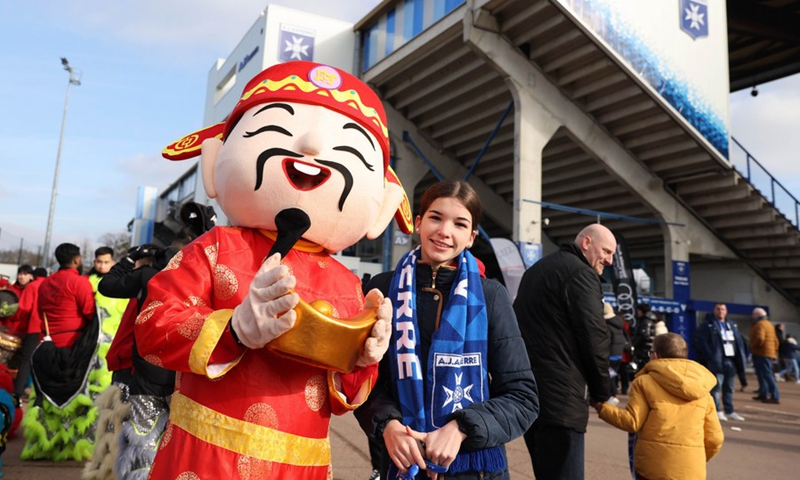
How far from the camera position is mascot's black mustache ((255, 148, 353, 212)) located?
1818 mm

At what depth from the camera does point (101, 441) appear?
357 centimetres

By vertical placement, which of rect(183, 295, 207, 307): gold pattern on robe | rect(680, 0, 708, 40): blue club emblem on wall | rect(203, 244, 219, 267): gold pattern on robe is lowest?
rect(183, 295, 207, 307): gold pattern on robe

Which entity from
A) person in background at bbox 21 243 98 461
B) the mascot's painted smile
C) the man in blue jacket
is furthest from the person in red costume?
the man in blue jacket

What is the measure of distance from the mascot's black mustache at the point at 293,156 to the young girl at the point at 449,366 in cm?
31

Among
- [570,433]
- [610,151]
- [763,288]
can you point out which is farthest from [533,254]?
[570,433]

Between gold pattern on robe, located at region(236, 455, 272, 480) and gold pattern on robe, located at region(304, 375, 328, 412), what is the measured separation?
21cm

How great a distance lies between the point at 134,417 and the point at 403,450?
6.82ft

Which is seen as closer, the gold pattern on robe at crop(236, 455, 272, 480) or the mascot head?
the gold pattern on robe at crop(236, 455, 272, 480)

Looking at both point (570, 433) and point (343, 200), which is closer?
point (343, 200)

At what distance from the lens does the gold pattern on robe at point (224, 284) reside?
1.74m

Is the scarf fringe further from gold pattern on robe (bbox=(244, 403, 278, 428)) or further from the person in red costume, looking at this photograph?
the person in red costume

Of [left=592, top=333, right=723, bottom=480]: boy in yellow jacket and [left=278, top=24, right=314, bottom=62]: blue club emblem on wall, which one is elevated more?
[left=278, top=24, right=314, bottom=62]: blue club emblem on wall

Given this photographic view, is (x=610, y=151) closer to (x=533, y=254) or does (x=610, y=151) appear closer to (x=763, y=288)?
(x=533, y=254)

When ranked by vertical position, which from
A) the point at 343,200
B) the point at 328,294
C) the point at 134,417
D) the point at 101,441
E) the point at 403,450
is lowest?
the point at 101,441
